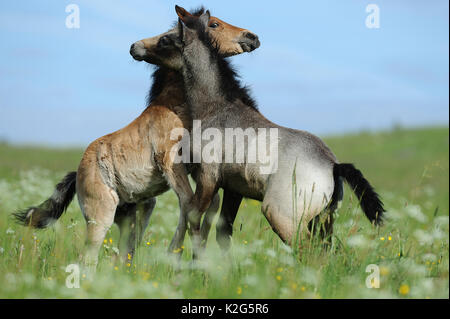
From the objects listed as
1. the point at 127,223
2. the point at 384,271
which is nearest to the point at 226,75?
the point at 127,223

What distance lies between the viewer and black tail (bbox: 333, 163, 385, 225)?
16.7ft

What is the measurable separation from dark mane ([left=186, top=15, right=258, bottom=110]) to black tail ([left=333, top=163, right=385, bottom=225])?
4.71 ft

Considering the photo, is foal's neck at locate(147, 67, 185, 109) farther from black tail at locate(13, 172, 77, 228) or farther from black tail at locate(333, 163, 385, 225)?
black tail at locate(333, 163, 385, 225)

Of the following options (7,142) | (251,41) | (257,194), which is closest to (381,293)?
(257,194)

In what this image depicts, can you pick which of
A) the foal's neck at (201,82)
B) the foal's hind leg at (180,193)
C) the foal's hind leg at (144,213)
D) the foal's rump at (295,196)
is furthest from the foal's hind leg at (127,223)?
the foal's rump at (295,196)

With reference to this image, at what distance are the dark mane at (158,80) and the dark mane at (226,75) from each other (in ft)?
1.63

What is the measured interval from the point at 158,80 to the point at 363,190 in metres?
3.19

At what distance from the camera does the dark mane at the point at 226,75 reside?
6.06 meters

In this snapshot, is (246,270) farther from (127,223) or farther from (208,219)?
(127,223)

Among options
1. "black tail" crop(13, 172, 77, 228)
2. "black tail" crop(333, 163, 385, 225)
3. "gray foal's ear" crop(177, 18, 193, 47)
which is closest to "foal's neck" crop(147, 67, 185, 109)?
"gray foal's ear" crop(177, 18, 193, 47)

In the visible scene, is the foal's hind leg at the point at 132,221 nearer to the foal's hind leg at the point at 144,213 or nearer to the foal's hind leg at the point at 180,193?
the foal's hind leg at the point at 144,213
